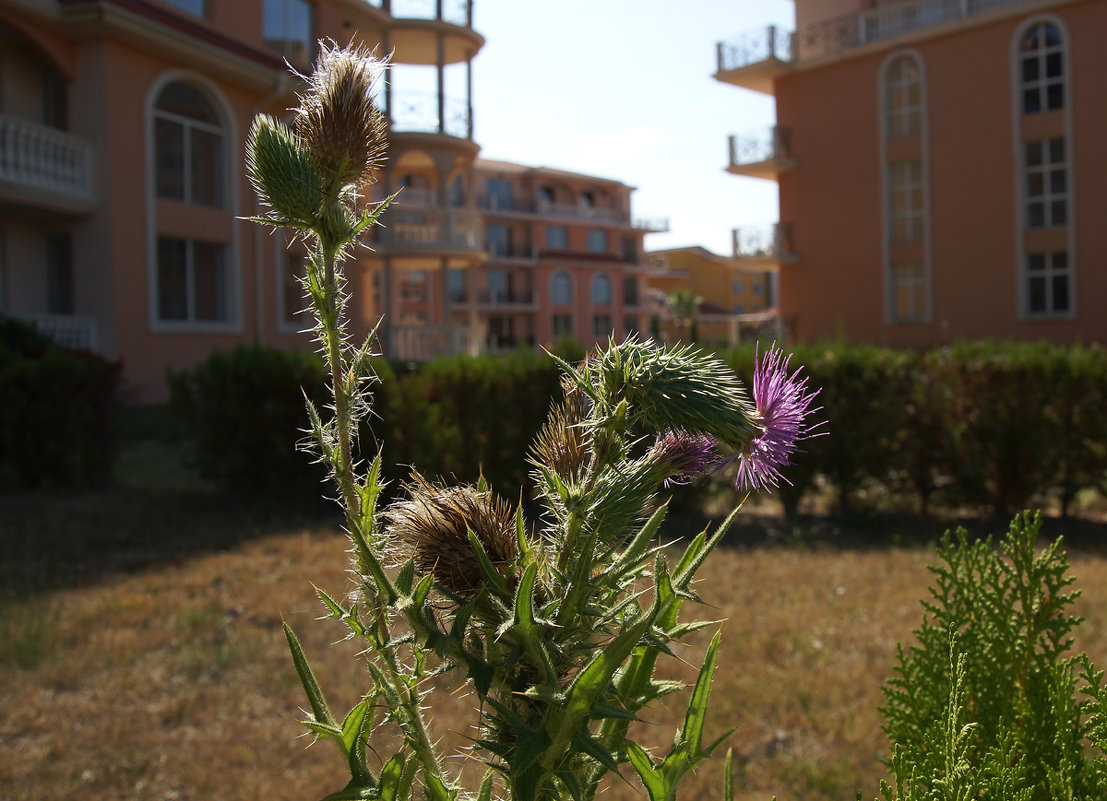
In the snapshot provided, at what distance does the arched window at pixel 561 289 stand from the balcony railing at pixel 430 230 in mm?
38569

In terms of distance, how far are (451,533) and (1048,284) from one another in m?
26.2

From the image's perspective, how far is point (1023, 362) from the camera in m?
8.72

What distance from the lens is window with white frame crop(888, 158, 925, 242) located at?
82.6 ft

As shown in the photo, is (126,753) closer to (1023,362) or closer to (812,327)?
(1023,362)

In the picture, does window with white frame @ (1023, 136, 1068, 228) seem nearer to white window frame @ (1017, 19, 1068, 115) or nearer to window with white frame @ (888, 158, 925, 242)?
white window frame @ (1017, 19, 1068, 115)

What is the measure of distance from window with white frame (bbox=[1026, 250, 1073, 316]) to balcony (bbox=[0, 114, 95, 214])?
22239 mm

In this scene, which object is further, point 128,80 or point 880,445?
point 128,80

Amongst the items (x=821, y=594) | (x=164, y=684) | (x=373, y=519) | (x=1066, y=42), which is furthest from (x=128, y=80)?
(x=1066, y=42)

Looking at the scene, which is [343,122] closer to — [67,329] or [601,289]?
[67,329]

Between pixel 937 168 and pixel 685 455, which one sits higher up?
pixel 937 168

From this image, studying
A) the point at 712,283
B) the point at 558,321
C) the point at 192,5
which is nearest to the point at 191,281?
the point at 192,5

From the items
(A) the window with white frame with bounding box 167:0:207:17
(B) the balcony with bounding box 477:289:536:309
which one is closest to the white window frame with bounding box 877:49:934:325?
(A) the window with white frame with bounding box 167:0:207:17

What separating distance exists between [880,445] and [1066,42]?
61.9 feet

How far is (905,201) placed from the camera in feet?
83.6
